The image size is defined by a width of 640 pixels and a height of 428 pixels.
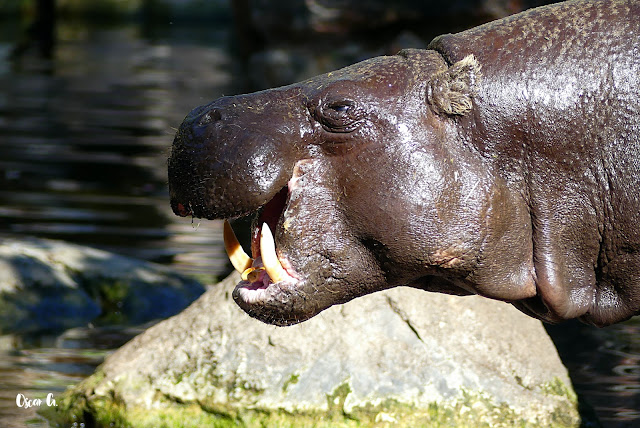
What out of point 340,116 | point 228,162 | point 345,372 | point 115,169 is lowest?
point 345,372

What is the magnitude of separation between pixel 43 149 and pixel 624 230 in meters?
11.7

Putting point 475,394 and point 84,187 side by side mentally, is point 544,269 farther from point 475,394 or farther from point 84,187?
point 84,187

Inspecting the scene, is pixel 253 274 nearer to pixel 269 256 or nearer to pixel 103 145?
pixel 269 256

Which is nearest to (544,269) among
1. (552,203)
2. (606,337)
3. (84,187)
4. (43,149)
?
(552,203)

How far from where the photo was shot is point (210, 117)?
127 inches

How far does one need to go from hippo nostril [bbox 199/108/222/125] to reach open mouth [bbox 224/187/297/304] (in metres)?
0.30

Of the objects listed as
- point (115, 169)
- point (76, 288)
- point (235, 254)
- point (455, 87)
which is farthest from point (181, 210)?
point (115, 169)

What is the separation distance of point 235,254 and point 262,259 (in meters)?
0.13

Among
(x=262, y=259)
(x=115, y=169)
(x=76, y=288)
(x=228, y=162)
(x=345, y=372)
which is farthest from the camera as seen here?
(x=115, y=169)

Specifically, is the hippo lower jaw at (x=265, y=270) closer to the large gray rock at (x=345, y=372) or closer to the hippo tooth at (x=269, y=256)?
the hippo tooth at (x=269, y=256)

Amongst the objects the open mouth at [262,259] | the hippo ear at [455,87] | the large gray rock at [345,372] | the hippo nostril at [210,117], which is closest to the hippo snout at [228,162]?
the hippo nostril at [210,117]

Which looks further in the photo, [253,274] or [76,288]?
[76,288]

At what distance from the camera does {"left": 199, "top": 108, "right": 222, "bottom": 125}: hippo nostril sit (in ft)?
10.5

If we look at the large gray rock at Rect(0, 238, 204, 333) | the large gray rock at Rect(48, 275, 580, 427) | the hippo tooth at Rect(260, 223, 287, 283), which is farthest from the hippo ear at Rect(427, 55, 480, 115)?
the large gray rock at Rect(0, 238, 204, 333)
